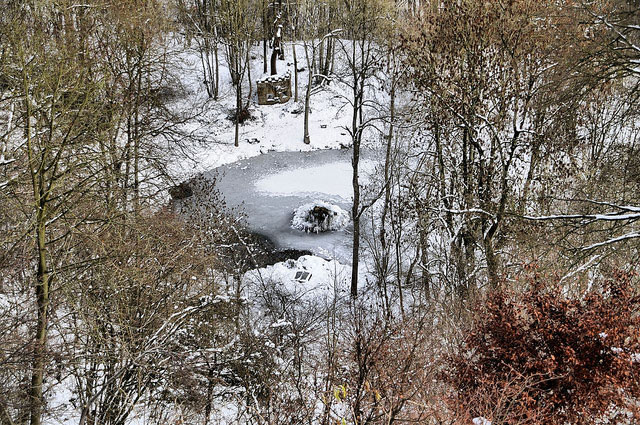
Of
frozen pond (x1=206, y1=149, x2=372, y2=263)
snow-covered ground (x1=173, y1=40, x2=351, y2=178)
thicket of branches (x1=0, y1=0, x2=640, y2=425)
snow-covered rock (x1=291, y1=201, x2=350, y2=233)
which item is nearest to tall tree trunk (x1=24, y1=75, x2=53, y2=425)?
thicket of branches (x1=0, y1=0, x2=640, y2=425)

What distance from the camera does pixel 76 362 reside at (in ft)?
26.2

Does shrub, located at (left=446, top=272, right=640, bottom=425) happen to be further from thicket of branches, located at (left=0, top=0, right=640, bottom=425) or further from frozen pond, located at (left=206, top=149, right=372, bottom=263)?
frozen pond, located at (left=206, top=149, right=372, bottom=263)

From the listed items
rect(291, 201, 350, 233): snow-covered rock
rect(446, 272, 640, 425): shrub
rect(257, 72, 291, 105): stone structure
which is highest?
rect(257, 72, 291, 105): stone structure

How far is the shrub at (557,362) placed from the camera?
25.5 ft

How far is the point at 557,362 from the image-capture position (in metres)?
8.14

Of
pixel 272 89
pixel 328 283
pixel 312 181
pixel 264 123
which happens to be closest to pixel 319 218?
pixel 328 283

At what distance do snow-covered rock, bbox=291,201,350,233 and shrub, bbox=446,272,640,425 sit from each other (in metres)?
12.0

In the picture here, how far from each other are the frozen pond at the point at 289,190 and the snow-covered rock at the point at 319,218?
28cm

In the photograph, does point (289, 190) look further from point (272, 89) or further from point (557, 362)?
point (557, 362)

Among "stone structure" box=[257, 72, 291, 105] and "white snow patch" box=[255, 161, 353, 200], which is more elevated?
"stone structure" box=[257, 72, 291, 105]

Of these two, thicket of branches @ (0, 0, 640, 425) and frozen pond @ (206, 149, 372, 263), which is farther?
frozen pond @ (206, 149, 372, 263)

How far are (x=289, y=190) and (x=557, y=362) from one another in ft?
56.8

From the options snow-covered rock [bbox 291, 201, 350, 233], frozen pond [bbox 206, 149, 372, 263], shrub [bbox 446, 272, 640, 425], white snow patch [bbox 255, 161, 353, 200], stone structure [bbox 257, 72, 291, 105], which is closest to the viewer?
shrub [bbox 446, 272, 640, 425]

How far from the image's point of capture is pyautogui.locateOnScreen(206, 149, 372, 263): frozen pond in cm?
1988
